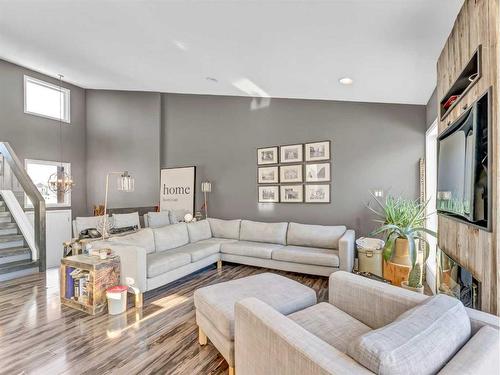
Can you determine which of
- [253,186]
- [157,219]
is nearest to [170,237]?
[157,219]

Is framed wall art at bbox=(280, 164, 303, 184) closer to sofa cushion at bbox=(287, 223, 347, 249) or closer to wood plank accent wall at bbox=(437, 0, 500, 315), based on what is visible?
sofa cushion at bbox=(287, 223, 347, 249)

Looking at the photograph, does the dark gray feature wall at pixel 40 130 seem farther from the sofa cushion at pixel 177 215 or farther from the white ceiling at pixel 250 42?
the sofa cushion at pixel 177 215

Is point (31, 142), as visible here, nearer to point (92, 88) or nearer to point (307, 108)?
point (92, 88)

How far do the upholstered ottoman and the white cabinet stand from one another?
4675 mm

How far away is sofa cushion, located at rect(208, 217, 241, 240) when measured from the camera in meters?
5.13

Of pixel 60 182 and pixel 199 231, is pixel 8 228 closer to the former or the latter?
pixel 60 182

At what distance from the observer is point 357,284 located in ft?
6.24

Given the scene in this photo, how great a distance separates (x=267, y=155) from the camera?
220 inches

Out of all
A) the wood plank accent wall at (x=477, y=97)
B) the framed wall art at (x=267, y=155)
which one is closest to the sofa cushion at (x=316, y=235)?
the framed wall art at (x=267, y=155)

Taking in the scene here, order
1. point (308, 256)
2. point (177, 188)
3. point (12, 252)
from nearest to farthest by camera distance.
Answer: point (308, 256) < point (12, 252) < point (177, 188)

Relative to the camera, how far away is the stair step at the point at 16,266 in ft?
13.4

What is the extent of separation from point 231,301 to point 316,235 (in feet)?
8.46

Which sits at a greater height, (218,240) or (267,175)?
(267,175)

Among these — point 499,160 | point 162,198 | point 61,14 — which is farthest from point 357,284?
point 162,198
